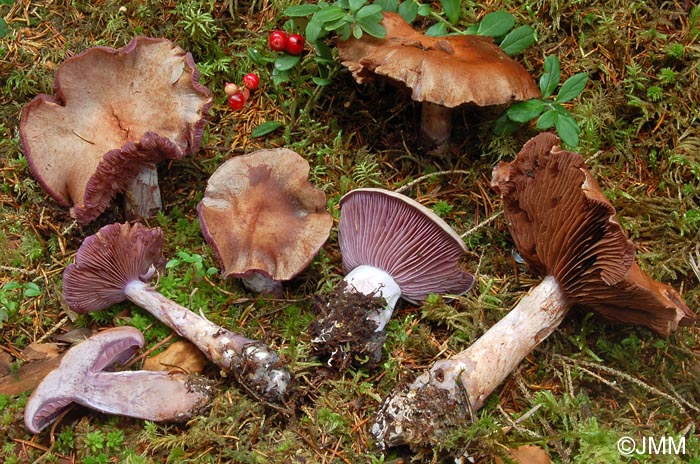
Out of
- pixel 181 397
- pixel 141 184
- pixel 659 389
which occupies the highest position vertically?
pixel 141 184

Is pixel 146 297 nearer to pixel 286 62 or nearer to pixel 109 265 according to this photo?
pixel 109 265

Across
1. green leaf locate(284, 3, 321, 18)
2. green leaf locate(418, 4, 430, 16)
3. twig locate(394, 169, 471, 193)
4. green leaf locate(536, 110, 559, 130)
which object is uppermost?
green leaf locate(284, 3, 321, 18)

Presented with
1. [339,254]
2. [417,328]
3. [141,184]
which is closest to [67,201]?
[141,184]

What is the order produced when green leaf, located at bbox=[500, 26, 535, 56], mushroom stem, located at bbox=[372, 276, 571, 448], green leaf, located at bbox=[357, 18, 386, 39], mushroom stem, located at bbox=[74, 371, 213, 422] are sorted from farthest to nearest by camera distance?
1. green leaf, located at bbox=[500, 26, 535, 56]
2. green leaf, located at bbox=[357, 18, 386, 39]
3. mushroom stem, located at bbox=[74, 371, 213, 422]
4. mushroom stem, located at bbox=[372, 276, 571, 448]

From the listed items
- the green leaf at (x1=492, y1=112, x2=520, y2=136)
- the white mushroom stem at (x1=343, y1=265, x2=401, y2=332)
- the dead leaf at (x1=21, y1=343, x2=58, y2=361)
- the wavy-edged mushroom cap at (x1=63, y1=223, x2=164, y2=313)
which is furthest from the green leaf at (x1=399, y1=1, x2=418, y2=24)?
the dead leaf at (x1=21, y1=343, x2=58, y2=361)

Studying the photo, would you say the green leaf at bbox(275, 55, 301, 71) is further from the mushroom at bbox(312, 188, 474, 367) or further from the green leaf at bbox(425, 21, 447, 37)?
the mushroom at bbox(312, 188, 474, 367)

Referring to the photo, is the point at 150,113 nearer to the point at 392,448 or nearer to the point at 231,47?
the point at 231,47

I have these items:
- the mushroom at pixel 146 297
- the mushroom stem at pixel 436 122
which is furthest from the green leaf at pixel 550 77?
the mushroom at pixel 146 297
